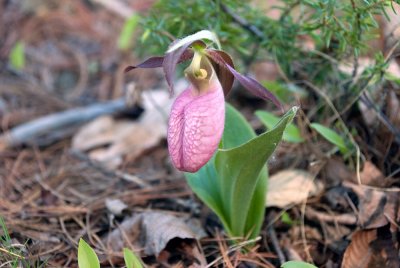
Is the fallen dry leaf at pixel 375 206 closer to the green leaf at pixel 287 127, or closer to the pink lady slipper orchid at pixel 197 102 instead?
the green leaf at pixel 287 127

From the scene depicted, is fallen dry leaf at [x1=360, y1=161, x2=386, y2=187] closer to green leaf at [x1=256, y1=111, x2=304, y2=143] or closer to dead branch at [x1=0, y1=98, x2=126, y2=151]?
green leaf at [x1=256, y1=111, x2=304, y2=143]

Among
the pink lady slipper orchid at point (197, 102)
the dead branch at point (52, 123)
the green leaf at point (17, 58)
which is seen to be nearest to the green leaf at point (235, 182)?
the pink lady slipper orchid at point (197, 102)

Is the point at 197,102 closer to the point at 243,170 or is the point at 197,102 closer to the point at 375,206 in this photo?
the point at 243,170

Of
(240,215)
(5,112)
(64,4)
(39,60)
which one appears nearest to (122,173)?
(240,215)

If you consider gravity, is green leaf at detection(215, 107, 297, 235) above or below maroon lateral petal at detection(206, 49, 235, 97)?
below

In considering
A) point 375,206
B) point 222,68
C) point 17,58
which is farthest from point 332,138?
point 17,58

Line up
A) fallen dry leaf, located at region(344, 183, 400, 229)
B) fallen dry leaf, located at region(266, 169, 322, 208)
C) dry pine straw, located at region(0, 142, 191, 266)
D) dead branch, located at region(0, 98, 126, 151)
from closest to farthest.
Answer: fallen dry leaf, located at region(344, 183, 400, 229)
dry pine straw, located at region(0, 142, 191, 266)
fallen dry leaf, located at region(266, 169, 322, 208)
dead branch, located at region(0, 98, 126, 151)

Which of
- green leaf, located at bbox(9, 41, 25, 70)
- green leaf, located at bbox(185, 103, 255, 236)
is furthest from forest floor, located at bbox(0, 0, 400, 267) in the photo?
green leaf, located at bbox(9, 41, 25, 70)
